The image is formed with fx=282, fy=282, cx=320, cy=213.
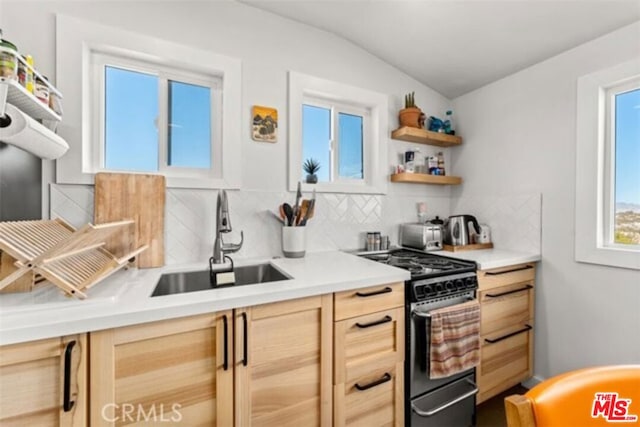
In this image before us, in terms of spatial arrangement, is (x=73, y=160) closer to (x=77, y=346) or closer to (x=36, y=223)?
(x=36, y=223)

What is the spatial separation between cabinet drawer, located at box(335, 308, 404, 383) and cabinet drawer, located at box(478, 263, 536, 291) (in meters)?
0.68

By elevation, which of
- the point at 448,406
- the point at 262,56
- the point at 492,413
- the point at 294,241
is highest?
the point at 262,56

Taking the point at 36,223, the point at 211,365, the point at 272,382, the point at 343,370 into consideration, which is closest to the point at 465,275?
the point at 343,370

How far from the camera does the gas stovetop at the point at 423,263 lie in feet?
4.98

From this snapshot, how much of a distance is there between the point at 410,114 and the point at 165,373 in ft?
7.36

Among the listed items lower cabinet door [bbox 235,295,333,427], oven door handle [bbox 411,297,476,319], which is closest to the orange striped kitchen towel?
oven door handle [bbox 411,297,476,319]

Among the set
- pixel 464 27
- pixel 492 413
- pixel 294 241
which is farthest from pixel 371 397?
pixel 464 27

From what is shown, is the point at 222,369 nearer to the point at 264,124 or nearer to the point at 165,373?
the point at 165,373

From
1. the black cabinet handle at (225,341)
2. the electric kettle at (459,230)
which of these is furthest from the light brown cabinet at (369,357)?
the electric kettle at (459,230)

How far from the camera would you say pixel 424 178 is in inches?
90.3

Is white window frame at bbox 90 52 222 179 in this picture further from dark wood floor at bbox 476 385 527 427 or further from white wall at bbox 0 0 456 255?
dark wood floor at bbox 476 385 527 427

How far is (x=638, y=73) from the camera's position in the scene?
5.16 feet

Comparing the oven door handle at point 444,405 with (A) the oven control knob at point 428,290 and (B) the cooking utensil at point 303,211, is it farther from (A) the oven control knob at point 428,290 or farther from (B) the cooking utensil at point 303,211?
(B) the cooking utensil at point 303,211

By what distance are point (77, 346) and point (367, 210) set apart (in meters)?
1.81
